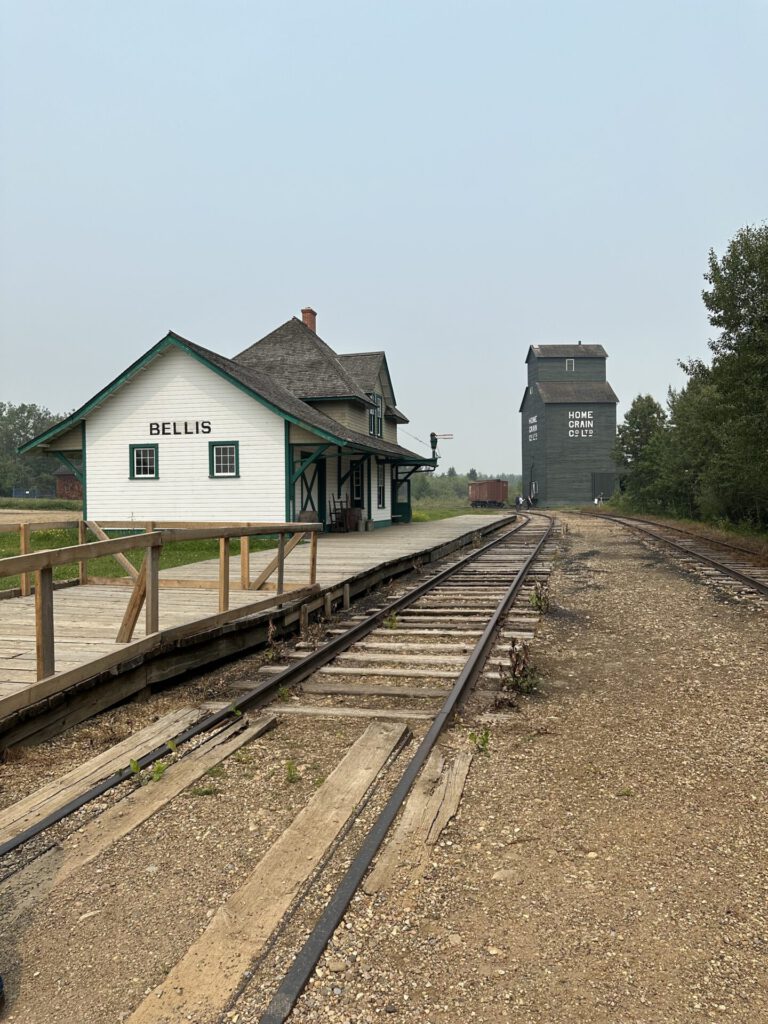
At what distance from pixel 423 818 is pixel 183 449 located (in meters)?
19.8

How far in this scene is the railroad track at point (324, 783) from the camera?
102 inches

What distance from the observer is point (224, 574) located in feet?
23.7

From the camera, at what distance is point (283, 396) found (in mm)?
24219

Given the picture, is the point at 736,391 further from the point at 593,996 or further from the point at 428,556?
the point at 593,996

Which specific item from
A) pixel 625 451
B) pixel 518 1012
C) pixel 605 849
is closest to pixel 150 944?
pixel 518 1012

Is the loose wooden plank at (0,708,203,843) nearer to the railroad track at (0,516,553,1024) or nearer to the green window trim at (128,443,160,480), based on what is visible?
the railroad track at (0,516,553,1024)

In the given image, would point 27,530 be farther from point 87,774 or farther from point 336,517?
point 336,517

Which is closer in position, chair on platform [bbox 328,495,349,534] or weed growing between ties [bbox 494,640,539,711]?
weed growing between ties [bbox 494,640,539,711]

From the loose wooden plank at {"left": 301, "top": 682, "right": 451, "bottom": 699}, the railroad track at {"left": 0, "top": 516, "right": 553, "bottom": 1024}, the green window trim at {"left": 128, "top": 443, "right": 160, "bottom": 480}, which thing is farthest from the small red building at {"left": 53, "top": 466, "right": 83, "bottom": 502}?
the loose wooden plank at {"left": 301, "top": 682, "right": 451, "bottom": 699}

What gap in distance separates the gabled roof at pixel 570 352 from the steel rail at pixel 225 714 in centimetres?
6122

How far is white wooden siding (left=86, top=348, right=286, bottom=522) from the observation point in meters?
21.5

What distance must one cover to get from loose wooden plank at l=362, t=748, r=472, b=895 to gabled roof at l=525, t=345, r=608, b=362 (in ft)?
219

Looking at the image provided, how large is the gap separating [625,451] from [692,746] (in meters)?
42.3

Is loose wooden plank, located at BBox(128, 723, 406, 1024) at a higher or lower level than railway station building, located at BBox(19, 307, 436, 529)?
lower
